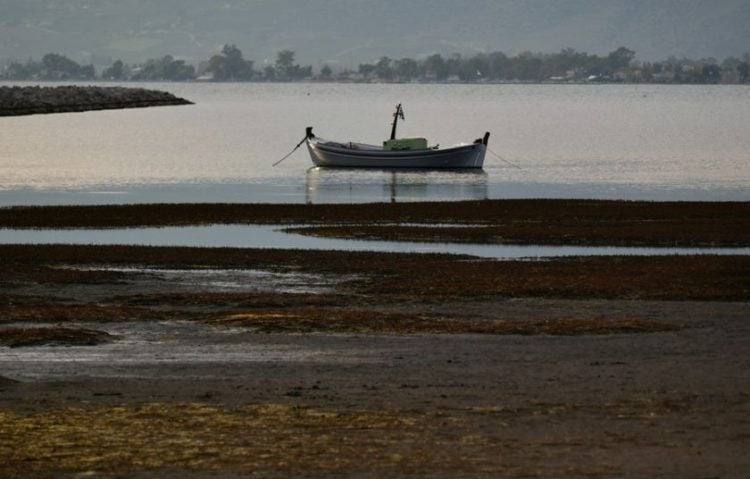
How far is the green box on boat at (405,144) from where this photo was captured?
83.8m

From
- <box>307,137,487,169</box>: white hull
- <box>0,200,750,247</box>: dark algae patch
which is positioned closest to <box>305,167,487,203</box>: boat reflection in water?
<box>307,137,487,169</box>: white hull

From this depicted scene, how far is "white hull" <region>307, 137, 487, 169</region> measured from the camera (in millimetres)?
82125

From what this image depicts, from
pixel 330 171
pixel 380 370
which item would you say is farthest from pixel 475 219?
pixel 330 171

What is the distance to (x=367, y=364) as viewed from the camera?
A: 68.1 feet

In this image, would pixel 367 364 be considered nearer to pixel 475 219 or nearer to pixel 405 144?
pixel 475 219

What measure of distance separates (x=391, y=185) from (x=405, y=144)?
48.5 ft

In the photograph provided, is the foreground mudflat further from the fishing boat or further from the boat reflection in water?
the fishing boat

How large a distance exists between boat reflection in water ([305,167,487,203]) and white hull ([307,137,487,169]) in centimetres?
37

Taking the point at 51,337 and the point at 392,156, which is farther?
the point at 392,156

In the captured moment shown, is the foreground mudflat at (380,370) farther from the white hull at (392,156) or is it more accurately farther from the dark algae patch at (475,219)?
the white hull at (392,156)

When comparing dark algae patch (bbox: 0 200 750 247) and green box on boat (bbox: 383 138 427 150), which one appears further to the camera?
green box on boat (bbox: 383 138 427 150)

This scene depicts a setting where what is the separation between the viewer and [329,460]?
15031mm

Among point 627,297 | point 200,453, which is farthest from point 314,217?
point 200,453

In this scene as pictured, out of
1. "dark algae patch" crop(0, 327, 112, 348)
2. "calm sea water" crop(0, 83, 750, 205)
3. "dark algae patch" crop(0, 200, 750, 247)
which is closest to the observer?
"dark algae patch" crop(0, 327, 112, 348)
